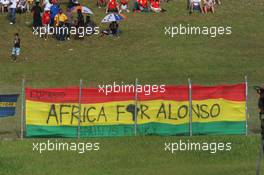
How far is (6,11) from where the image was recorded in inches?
2020

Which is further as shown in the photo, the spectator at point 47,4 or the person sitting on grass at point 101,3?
the person sitting on grass at point 101,3

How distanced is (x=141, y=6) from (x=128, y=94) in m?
23.3

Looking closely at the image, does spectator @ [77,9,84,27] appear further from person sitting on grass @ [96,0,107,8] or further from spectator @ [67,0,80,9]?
person sitting on grass @ [96,0,107,8]

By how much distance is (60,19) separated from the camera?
156 feet

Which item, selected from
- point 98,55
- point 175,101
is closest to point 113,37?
point 98,55

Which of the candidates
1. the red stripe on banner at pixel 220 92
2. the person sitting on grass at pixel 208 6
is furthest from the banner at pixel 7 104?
the person sitting on grass at pixel 208 6

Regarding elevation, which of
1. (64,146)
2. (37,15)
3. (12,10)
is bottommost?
(64,146)

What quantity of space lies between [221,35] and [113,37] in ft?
21.8

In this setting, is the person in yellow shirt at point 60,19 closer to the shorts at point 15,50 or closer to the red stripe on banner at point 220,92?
the shorts at point 15,50

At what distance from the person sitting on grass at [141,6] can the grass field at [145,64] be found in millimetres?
809

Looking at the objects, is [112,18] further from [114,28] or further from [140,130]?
[140,130]

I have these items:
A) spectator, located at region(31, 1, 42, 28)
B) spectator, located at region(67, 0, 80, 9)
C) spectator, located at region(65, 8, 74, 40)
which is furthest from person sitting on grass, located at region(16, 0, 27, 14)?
spectator, located at region(65, 8, 74, 40)

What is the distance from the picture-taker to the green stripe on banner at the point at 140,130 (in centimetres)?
3019

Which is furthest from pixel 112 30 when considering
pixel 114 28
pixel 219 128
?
pixel 219 128
